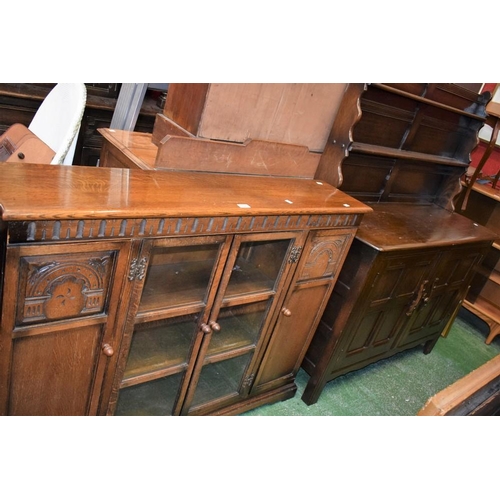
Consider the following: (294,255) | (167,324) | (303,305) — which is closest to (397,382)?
(303,305)

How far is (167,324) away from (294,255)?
0.48 meters

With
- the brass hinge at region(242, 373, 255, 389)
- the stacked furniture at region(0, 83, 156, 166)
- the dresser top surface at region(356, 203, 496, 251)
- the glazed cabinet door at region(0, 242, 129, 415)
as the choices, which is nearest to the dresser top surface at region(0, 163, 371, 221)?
the glazed cabinet door at region(0, 242, 129, 415)

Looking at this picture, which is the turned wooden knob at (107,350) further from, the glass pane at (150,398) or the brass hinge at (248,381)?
the brass hinge at (248,381)

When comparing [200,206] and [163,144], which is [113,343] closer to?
[200,206]

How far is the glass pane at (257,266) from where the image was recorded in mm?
1442

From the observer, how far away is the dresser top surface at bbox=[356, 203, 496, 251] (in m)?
1.87

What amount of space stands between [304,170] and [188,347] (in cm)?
83

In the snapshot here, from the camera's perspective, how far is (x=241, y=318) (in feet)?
5.23

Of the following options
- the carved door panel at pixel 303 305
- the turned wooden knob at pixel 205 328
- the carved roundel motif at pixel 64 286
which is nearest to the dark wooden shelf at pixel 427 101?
the carved door panel at pixel 303 305

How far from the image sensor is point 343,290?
191 centimetres

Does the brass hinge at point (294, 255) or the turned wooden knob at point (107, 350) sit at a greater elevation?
the brass hinge at point (294, 255)

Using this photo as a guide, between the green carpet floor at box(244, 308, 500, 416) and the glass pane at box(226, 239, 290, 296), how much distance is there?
26.4 inches

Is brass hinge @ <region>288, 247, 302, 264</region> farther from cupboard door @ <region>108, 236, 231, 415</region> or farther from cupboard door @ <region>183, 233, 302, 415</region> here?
cupboard door @ <region>108, 236, 231, 415</region>

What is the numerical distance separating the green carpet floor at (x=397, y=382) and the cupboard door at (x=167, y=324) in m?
0.55
